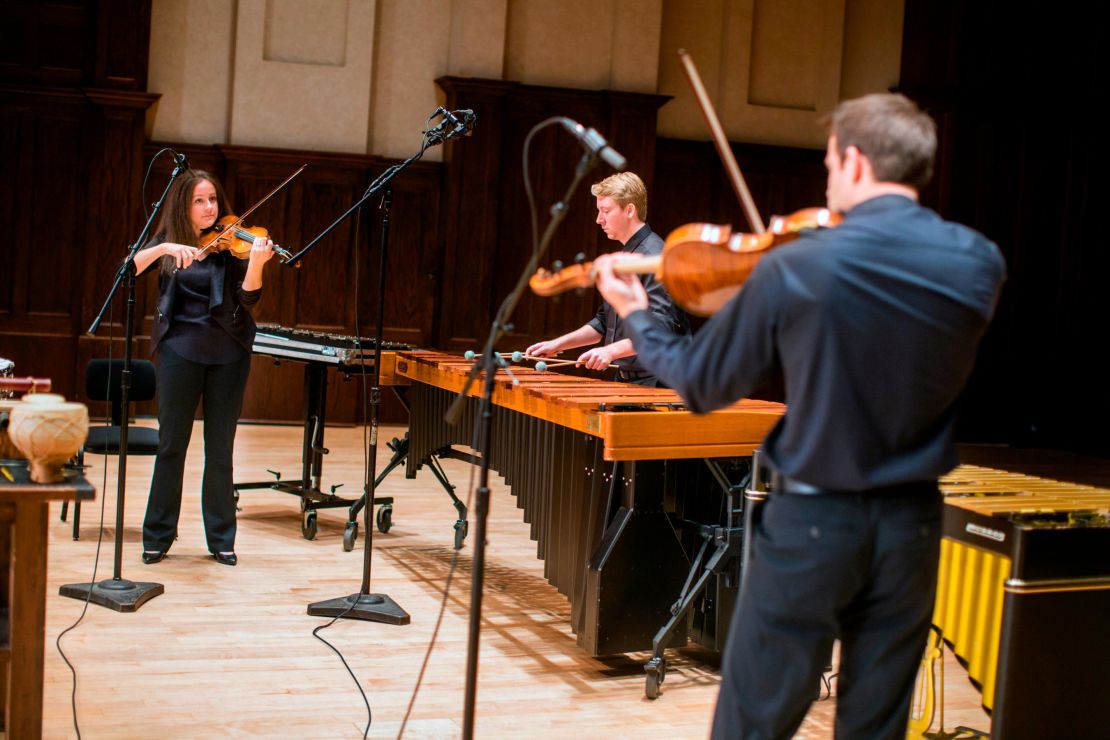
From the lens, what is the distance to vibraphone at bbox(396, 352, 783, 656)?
3.71 m

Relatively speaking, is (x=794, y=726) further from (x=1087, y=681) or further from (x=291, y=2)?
(x=291, y=2)

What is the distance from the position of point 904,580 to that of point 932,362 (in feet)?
1.25

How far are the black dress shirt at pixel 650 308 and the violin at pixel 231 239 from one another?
134 cm

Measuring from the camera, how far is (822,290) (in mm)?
1947

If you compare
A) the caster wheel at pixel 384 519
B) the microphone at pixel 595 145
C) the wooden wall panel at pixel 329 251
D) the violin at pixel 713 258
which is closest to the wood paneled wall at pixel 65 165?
the wooden wall panel at pixel 329 251

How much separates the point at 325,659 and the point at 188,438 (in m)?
1.43

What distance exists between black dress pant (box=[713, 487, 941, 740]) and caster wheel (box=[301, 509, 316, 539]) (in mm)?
3684

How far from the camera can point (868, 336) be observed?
1.96 metres

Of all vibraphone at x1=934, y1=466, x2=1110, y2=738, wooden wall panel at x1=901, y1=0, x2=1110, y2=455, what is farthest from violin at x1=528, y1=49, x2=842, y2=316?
wooden wall panel at x1=901, y1=0, x2=1110, y2=455

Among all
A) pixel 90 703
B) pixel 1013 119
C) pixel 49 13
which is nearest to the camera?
pixel 90 703

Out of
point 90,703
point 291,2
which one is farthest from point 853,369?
point 291,2

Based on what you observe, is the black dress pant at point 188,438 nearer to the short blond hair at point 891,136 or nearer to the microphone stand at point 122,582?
the microphone stand at point 122,582

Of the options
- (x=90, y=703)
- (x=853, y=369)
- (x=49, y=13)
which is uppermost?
(x=49, y=13)

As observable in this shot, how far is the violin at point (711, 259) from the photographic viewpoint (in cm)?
221
